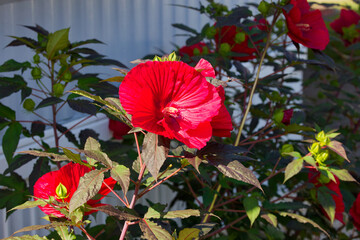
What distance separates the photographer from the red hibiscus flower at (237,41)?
1244 mm

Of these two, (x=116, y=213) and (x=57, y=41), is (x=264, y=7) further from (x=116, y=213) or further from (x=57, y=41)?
(x=116, y=213)

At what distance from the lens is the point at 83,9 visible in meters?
1.41

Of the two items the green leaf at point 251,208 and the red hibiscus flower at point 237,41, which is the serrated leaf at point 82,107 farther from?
the red hibiscus flower at point 237,41

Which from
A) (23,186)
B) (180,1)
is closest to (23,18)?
(23,186)

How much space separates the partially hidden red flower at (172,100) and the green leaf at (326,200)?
59 centimetres

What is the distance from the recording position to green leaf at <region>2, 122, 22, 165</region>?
90 cm

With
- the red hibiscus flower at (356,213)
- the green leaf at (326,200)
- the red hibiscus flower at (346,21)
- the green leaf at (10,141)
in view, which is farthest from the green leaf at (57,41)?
the red hibiscus flower at (346,21)

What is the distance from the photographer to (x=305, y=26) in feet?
2.90

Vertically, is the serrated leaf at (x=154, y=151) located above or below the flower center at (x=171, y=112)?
below

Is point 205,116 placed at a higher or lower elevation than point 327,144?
higher

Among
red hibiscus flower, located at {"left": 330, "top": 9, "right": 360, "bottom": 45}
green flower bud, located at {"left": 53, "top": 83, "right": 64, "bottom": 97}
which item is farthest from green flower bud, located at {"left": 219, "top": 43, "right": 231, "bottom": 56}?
red hibiscus flower, located at {"left": 330, "top": 9, "right": 360, "bottom": 45}

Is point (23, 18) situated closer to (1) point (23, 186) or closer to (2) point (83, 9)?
(2) point (83, 9)

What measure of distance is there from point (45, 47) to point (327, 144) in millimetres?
612

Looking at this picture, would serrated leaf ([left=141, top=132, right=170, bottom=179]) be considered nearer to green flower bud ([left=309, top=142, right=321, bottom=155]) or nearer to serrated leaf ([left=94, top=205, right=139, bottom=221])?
serrated leaf ([left=94, top=205, right=139, bottom=221])
